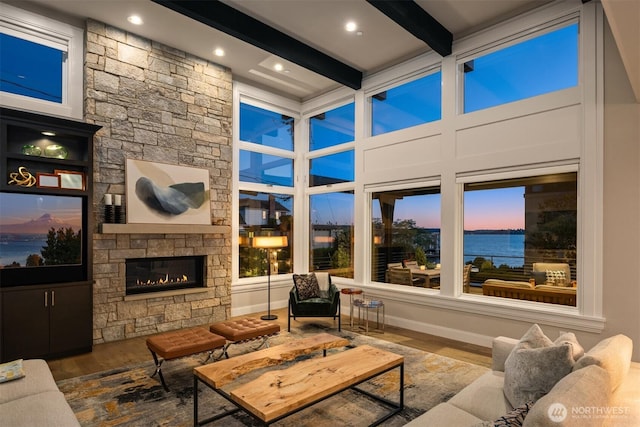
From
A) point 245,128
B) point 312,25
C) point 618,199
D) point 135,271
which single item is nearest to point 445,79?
point 312,25

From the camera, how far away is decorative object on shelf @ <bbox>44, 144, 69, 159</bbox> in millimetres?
4326

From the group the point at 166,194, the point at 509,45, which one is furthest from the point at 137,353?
the point at 509,45

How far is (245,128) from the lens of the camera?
651cm

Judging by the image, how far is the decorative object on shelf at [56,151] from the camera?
14.2ft

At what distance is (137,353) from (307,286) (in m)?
2.48

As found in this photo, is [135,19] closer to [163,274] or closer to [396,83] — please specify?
[163,274]

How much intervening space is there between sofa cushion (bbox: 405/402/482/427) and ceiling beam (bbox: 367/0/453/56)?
12.5ft

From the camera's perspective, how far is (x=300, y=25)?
4766mm

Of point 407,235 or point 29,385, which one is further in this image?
point 407,235

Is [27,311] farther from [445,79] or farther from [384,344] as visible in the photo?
[445,79]

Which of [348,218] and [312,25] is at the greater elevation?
[312,25]

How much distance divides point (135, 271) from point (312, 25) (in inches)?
164

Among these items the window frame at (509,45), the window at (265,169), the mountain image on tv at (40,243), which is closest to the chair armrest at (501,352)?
the window frame at (509,45)

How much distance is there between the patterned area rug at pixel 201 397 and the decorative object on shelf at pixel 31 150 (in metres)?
2.59
